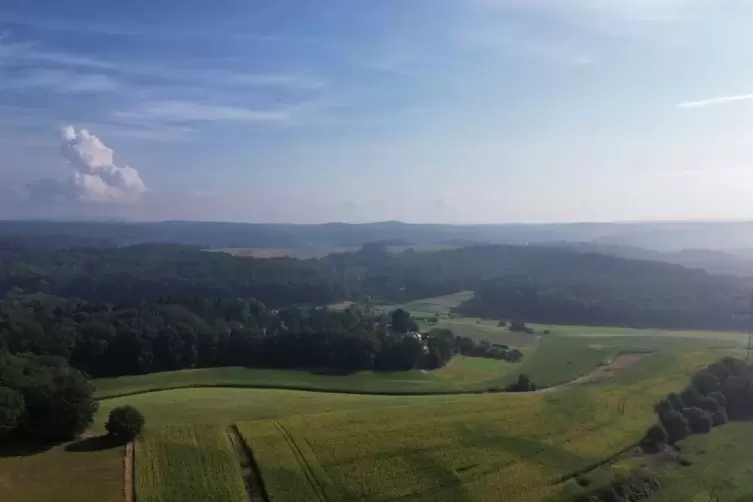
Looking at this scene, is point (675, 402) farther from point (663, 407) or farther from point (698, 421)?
point (698, 421)

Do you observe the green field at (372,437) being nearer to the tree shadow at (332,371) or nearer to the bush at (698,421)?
the bush at (698,421)

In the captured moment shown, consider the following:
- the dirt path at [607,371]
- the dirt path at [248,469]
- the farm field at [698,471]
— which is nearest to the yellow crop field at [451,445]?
the dirt path at [248,469]

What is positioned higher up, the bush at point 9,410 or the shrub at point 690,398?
the bush at point 9,410

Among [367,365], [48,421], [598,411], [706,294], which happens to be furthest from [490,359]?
[706,294]

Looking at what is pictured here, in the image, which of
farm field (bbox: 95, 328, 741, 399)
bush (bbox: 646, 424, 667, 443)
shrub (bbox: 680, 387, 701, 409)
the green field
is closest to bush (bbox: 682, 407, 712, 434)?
the green field

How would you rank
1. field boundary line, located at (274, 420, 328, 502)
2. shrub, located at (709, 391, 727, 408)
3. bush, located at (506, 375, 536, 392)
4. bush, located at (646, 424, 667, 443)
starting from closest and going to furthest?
field boundary line, located at (274, 420, 328, 502)
bush, located at (646, 424, 667, 443)
shrub, located at (709, 391, 727, 408)
bush, located at (506, 375, 536, 392)

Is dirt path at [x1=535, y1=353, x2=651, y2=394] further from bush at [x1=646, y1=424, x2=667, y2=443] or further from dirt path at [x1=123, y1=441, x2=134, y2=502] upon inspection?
dirt path at [x1=123, y1=441, x2=134, y2=502]
